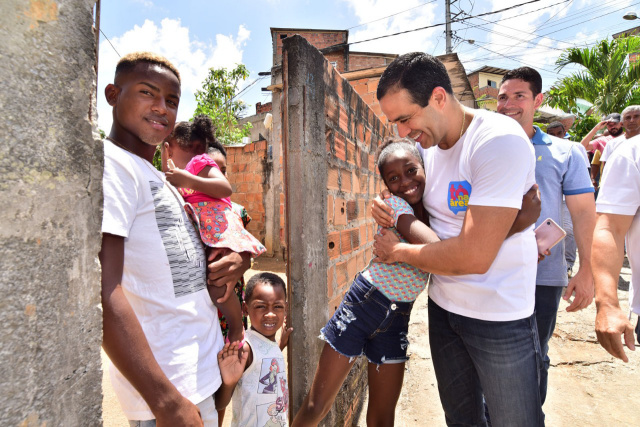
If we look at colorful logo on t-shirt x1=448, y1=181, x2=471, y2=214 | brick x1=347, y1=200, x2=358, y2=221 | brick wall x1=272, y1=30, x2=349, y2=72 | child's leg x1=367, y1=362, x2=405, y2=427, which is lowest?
child's leg x1=367, y1=362, x2=405, y2=427

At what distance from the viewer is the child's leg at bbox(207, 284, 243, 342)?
4.43 ft

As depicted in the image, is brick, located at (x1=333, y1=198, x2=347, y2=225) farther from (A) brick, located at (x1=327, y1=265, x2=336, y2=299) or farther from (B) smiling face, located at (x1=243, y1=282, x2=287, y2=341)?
(B) smiling face, located at (x1=243, y1=282, x2=287, y2=341)

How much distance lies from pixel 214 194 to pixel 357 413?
1.89m

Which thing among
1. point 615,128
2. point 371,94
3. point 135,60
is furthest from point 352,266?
point 615,128

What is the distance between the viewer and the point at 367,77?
560 cm

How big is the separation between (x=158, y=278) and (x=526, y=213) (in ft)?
4.19

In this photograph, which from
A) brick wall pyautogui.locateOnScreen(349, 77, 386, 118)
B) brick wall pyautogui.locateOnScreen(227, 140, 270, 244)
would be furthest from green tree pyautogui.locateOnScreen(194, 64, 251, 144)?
brick wall pyautogui.locateOnScreen(349, 77, 386, 118)

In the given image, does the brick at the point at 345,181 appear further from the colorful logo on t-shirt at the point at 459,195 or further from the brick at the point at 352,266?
the colorful logo on t-shirt at the point at 459,195

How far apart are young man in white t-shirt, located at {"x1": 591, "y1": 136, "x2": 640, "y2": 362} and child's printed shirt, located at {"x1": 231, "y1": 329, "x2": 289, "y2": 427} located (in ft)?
4.42

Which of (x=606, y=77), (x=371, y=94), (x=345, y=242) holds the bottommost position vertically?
(x=345, y=242)

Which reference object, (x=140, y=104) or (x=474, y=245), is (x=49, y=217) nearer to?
(x=140, y=104)

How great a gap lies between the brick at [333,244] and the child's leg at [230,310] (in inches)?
31.4

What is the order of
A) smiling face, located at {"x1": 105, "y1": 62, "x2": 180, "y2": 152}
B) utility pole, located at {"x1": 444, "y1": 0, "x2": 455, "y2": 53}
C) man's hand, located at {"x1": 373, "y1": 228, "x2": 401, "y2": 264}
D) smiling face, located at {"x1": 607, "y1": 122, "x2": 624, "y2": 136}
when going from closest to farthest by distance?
A: smiling face, located at {"x1": 105, "y1": 62, "x2": 180, "y2": 152}
man's hand, located at {"x1": 373, "y1": 228, "x2": 401, "y2": 264}
smiling face, located at {"x1": 607, "y1": 122, "x2": 624, "y2": 136}
utility pole, located at {"x1": 444, "y1": 0, "x2": 455, "y2": 53}

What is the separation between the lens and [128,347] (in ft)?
2.85
